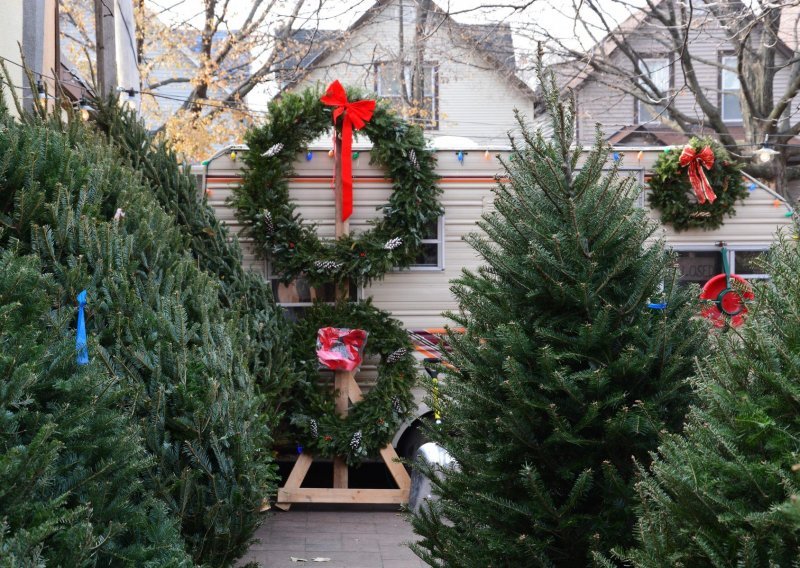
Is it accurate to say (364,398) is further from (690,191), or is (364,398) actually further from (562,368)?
(562,368)

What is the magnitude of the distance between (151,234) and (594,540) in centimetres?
265

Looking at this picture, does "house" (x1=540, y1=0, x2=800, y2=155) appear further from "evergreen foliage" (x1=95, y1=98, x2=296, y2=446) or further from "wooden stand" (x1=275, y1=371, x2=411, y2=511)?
"evergreen foliage" (x1=95, y1=98, x2=296, y2=446)

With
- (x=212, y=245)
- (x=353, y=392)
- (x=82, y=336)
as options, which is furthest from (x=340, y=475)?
(x=82, y=336)

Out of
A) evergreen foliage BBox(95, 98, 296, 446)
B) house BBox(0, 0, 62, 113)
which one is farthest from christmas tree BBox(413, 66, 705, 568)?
house BBox(0, 0, 62, 113)

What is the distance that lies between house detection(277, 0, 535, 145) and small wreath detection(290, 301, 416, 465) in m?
9.03

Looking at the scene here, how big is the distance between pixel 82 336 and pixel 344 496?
5.41 metres

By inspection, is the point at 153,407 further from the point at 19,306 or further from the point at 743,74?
the point at 743,74

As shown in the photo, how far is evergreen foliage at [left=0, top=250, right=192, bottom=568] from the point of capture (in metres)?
2.22

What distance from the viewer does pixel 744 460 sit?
201cm

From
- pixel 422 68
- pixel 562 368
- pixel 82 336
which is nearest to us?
pixel 562 368

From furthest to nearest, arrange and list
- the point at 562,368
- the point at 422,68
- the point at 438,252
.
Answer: the point at 422,68 < the point at 438,252 < the point at 562,368

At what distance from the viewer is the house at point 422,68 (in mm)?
18016

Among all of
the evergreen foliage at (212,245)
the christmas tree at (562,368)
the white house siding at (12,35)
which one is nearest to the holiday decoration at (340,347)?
the evergreen foliage at (212,245)

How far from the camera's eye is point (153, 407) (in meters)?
3.64
